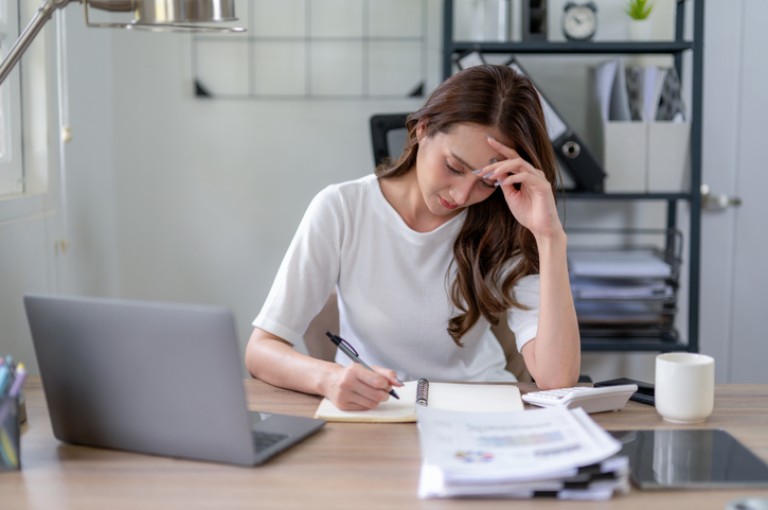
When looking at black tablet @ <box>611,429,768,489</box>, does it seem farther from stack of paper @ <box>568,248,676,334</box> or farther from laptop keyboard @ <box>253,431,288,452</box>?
stack of paper @ <box>568,248,676,334</box>

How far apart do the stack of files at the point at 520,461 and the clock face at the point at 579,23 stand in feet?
5.66

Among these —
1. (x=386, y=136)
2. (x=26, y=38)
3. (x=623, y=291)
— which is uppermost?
(x=26, y=38)

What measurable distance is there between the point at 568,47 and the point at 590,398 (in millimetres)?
1445

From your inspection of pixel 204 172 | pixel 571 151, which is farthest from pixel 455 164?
pixel 204 172

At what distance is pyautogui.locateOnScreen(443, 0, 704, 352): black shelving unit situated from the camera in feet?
8.57

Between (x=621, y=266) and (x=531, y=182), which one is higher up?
(x=531, y=182)

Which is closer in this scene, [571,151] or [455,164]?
[455,164]

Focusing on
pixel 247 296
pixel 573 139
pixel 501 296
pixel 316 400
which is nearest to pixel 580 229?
pixel 573 139

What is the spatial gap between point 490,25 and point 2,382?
2053mm

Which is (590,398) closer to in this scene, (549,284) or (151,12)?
(549,284)

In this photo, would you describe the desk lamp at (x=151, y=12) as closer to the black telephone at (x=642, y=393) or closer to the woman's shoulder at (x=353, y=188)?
the woman's shoulder at (x=353, y=188)

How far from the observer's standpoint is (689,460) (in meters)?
1.21

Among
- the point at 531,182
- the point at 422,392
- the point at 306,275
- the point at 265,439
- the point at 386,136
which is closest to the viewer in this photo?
the point at 265,439

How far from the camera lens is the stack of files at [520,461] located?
1085 mm
